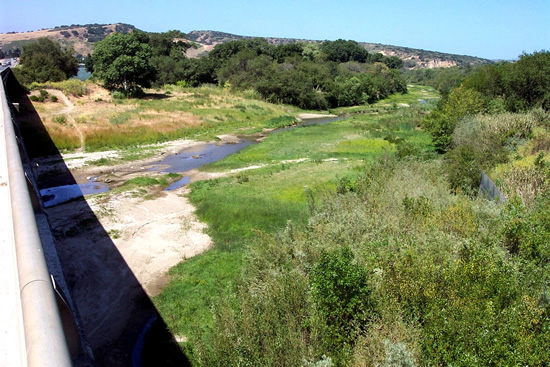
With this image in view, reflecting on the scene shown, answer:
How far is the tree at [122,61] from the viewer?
59781mm

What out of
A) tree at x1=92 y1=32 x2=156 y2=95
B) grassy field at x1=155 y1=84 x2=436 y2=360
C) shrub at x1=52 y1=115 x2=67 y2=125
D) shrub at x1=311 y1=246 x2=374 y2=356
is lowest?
grassy field at x1=155 y1=84 x2=436 y2=360

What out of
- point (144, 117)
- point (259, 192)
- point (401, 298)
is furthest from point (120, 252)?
point (144, 117)

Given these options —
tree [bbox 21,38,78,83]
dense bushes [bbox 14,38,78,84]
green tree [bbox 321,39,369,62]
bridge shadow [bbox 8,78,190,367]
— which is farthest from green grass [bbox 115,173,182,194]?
green tree [bbox 321,39,369,62]

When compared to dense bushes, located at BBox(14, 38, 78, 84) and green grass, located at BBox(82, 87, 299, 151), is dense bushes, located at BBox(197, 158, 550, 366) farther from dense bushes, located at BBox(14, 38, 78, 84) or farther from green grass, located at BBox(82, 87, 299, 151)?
dense bushes, located at BBox(14, 38, 78, 84)

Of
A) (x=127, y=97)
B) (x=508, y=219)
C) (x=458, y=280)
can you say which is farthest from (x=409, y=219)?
(x=127, y=97)

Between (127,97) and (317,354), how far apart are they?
200 feet

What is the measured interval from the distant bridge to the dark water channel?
720 inches

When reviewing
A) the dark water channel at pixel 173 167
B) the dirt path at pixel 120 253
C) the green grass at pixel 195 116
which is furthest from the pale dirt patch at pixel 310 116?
the dirt path at pixel 120 253

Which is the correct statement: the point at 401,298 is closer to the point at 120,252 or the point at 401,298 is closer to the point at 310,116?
the point at 120,252

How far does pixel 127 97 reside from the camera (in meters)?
62.3

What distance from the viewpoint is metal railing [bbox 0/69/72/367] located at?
3829 mm

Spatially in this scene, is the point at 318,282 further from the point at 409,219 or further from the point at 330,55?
the point at 330,55

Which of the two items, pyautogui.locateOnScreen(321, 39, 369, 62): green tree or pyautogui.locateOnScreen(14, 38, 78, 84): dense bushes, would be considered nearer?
pyautogui.locateOnScreen(14, 38, 78, 84): dense bushes

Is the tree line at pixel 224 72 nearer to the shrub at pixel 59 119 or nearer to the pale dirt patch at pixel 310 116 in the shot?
the pale dirt patch at pixel 310 116
